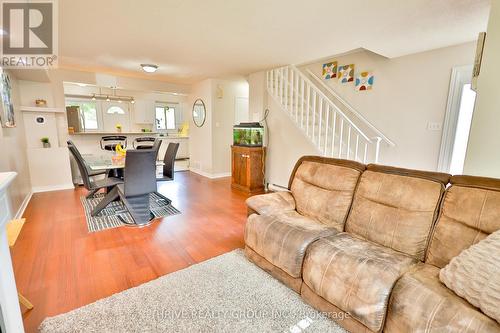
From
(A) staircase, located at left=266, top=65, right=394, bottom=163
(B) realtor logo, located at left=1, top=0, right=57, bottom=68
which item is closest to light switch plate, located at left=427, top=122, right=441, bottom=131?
(A) staircase, located at left=266, top=65, right=394, bottom=163

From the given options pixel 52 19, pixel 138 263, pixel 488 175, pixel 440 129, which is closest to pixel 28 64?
pixel 52 19

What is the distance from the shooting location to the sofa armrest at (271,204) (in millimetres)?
2095

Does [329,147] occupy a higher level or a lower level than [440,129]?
lower

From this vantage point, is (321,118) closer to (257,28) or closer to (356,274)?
(257,28)

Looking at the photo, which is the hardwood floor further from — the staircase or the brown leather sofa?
the staircase

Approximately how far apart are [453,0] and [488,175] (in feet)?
4.72

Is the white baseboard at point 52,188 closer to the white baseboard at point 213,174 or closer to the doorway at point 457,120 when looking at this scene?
the white baseboard at point 213,174

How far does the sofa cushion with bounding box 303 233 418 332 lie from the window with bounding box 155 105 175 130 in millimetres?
7659

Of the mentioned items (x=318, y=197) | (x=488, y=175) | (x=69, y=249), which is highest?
(x=488, y=175)

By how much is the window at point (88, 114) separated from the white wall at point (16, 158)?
3168 mm

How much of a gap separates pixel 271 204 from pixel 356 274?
967mm

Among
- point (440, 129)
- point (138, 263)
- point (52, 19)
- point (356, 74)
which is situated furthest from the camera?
point (356, 74)

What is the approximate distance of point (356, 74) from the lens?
11.9 ft

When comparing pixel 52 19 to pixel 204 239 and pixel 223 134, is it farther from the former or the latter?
pixel 223 134
